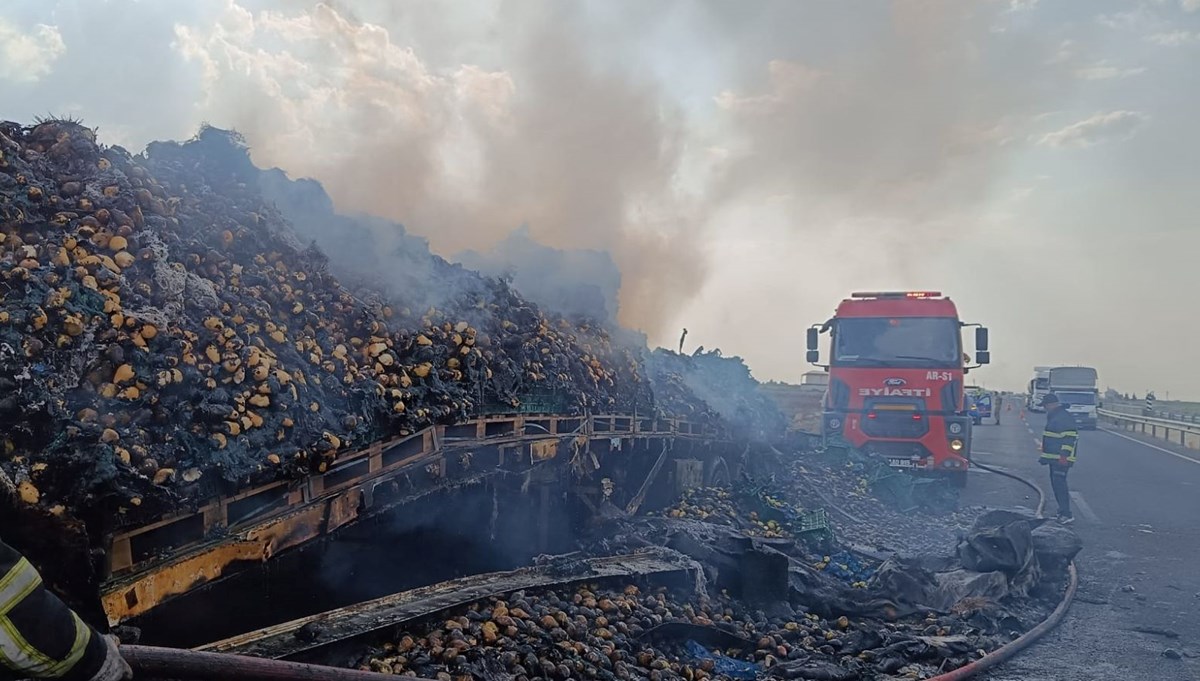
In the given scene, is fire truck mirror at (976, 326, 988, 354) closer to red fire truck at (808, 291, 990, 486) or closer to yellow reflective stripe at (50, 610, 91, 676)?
red fire truck at (808, 291, 990, 486)

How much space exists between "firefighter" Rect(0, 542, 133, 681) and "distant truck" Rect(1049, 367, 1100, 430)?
3911 cm

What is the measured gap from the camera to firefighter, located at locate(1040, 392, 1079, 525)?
37.4ft

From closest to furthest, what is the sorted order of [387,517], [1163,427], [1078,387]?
[387,517], [1163,427], [1078,387]

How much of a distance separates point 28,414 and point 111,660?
1.75 metres

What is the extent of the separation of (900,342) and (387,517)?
1017 cm

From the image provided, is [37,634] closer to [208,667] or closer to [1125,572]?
[208,667]

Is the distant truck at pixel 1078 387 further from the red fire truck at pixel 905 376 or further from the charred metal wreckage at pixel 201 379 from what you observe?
the charred metal wreckage at pixel 201 379

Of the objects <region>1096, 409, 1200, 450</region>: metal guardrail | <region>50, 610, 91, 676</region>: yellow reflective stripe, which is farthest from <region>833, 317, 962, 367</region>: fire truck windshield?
<region>1096, 409, 1200, 450</region>: metal guardrail

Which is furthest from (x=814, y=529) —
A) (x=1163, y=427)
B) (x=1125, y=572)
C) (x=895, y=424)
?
(x=1163, y=427)

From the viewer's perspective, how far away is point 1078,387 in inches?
1422

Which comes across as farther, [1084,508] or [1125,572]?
[1084,508]

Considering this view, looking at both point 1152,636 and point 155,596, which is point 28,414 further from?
point 1152,636

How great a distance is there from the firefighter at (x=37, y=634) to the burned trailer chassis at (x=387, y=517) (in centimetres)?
139

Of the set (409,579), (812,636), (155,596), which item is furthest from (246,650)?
(812,636)
